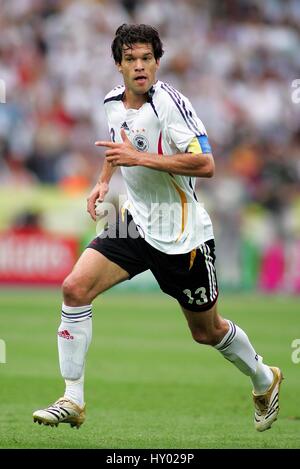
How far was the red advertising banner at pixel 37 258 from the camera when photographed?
60.1 ft

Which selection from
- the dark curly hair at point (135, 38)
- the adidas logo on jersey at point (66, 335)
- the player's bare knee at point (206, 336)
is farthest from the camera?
the player's bare knee at point (206, 336)

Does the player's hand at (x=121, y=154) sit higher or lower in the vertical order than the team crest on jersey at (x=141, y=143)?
lower

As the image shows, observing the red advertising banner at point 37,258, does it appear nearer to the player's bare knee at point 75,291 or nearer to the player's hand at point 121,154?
the player's bare knee at point 75,291

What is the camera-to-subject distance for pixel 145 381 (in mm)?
9336

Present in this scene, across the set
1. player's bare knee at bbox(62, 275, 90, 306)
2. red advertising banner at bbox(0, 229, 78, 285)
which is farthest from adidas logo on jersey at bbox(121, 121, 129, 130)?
red advertising banner at bbox(0, 229, 78, 285)

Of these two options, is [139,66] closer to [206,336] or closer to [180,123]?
[180,123]

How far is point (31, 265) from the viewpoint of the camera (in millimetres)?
18578

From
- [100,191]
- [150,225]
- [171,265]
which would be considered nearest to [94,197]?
[100,191]

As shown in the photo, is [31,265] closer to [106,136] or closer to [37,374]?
[106,136]

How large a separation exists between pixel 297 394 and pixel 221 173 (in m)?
11.4

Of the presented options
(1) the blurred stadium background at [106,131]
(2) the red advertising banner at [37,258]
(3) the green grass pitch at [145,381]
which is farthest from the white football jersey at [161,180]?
(2) the red advertising banner at [37,258]

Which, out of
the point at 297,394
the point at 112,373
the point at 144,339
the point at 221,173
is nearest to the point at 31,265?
the point at 221,173

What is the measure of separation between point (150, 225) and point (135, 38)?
1241 mm

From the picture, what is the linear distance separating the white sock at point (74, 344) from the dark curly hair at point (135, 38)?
168 centimetres
